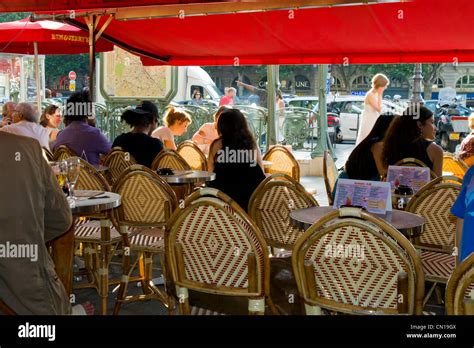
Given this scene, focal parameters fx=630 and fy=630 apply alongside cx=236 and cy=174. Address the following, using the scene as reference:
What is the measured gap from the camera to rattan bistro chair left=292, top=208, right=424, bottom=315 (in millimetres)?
2441

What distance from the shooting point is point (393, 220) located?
11.4 feet

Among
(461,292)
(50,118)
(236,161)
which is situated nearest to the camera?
(461,292)

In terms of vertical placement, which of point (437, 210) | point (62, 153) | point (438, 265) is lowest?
point (438, 265)

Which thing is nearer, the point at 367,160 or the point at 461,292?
the point at 461,292

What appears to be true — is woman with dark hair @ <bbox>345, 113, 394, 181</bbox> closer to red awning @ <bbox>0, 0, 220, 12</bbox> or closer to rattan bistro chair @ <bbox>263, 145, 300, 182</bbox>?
rattan bistro chair @ <bbox>263, 145, 300, 182</bbox>

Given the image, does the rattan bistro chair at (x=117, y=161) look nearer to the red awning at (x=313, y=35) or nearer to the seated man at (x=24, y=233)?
the red awning at (x=313, y=35)

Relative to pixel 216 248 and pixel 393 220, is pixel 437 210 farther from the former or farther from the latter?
pixel 216 248

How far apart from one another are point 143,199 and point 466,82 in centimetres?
4471

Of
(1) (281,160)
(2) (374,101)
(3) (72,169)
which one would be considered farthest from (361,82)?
(3) (72,169)

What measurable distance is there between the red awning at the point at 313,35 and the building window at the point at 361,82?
37205 millimetres

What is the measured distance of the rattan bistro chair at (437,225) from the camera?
387cm
